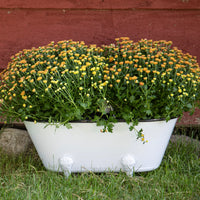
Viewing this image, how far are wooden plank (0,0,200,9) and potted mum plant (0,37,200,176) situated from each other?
0.57 m

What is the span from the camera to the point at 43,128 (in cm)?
179

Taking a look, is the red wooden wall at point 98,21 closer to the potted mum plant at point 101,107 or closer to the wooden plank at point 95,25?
the wooden plank at point 95,25

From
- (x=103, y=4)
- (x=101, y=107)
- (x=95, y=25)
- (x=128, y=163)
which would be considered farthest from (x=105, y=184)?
(x=103, y=4)

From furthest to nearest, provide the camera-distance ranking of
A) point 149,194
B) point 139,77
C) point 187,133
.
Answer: point 187,133
point 139,77
point 149,194

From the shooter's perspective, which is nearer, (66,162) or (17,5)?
(66,162)

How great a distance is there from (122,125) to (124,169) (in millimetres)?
269

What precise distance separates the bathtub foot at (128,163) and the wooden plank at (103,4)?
43.8 inches

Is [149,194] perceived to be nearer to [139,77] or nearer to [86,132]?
[86,132]

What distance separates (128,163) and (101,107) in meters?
0.37

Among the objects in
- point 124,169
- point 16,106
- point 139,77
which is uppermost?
point 139,77

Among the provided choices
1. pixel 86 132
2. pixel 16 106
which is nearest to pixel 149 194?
pixel 86 132

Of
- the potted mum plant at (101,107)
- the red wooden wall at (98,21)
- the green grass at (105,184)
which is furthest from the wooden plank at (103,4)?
the green grass at (105,184)

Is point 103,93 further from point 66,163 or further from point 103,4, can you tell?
point 103,4

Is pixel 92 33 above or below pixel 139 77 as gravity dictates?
above
